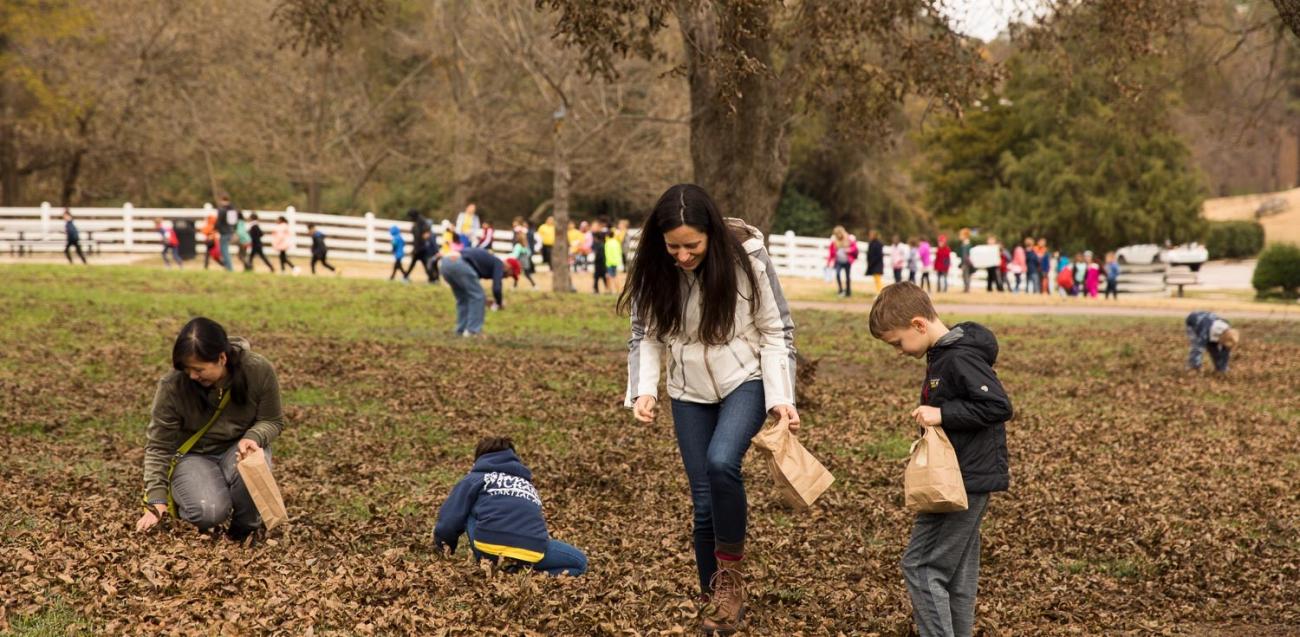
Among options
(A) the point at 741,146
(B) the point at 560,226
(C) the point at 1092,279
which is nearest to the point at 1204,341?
(A) the point at 741,146

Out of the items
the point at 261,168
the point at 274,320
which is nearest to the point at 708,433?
the point at 274,320

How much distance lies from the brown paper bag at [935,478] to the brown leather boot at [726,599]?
96 cm

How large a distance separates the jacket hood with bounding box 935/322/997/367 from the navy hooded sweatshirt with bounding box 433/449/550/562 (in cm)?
204

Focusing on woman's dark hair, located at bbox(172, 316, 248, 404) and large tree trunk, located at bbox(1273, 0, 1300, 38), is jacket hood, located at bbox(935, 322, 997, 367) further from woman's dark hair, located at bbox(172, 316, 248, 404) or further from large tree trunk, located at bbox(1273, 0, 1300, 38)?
woman's dark hair, located at bbox(172, 316, 248, 404)

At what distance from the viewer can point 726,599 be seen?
5500 millimetres

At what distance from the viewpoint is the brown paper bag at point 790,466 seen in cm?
517

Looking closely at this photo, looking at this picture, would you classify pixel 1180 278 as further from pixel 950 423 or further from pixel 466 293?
pixel 950 423

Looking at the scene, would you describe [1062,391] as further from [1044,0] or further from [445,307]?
[445,307]

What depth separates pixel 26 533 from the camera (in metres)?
6.23

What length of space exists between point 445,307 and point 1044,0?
11057 millimetres

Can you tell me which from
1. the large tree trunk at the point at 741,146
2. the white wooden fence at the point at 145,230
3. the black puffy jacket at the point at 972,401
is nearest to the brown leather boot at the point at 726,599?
the black puffy jacket at the point at 972,401

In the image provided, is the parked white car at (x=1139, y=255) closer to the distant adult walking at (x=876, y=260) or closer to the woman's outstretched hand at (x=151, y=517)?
the distant adult walking at (x=876, y=260)

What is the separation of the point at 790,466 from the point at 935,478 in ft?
2.17

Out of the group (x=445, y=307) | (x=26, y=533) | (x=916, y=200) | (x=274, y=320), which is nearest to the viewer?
(x=26, y=533)
